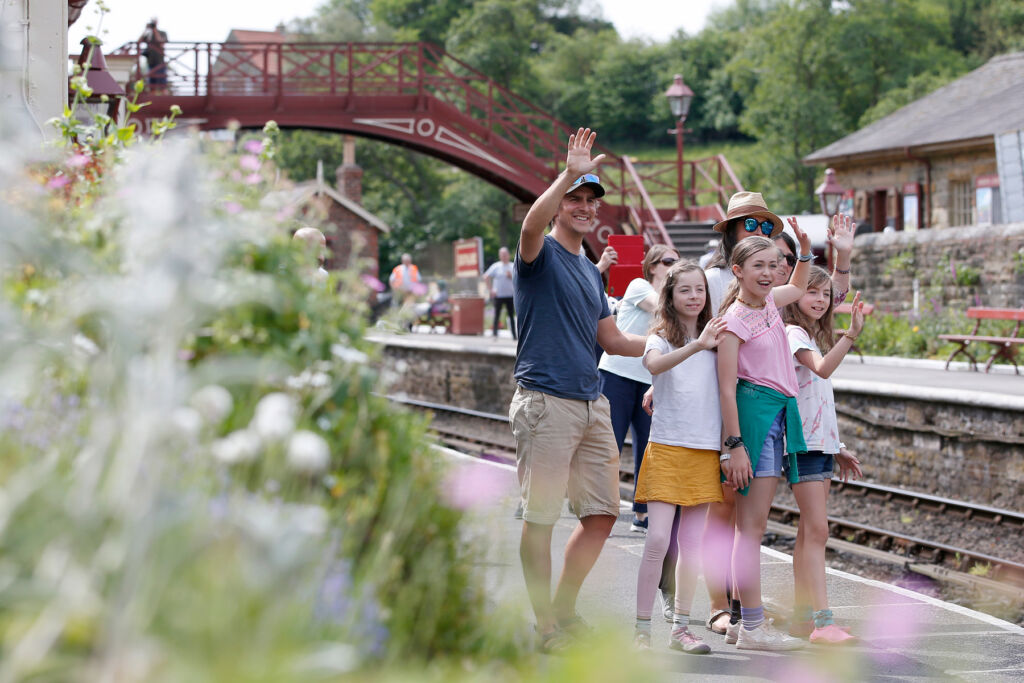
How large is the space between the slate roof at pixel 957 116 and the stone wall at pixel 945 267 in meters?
7.30

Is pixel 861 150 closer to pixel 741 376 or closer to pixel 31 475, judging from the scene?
pixel 741 376

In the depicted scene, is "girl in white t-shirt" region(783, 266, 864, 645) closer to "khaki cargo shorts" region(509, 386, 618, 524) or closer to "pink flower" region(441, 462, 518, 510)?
"khaki cargo shorts" region(509, 386, 618, 524)

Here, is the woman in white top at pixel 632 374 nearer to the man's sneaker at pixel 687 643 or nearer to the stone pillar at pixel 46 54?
the man's sneaker at pixel 687 643

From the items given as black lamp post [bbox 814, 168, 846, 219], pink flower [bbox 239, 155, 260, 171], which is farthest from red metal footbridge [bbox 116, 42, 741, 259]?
pink flower [bbox 239, 155, 260, 171]

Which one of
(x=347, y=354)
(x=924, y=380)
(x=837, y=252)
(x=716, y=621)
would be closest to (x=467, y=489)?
(x=347, y=354)

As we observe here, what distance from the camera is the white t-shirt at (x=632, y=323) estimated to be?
6.47 meters

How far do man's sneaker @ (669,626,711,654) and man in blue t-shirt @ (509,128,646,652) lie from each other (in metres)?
0.52

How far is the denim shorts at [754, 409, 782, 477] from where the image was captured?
520cm

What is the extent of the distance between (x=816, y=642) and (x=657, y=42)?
4053 inches

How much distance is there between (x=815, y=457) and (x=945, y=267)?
1663 cm

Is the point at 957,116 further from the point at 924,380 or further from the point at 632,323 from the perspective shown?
the point at 632,323

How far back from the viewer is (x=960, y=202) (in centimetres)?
3128

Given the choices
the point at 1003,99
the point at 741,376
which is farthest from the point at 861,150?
the point at 741,376

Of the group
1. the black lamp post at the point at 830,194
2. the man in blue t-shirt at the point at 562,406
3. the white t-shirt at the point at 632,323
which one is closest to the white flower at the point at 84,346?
the man in blue t-shirt at the point at 562,406
